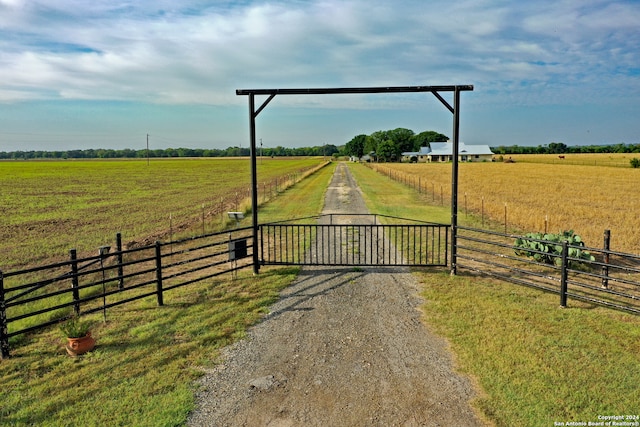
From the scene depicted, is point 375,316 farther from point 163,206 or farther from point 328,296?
point 163,206

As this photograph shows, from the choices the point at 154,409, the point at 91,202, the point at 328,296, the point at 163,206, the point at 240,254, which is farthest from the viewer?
the point at 91,202

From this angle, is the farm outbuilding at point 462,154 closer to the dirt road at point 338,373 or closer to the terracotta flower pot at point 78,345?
the dirt road at point 338,373

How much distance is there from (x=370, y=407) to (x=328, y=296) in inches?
155

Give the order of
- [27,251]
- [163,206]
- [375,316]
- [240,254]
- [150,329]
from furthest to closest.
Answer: [163,206]
[27,251]
[240,254]
[375,316]
[150,329]

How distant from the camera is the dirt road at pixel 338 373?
4.67m

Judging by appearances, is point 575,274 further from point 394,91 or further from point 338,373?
point 338,373

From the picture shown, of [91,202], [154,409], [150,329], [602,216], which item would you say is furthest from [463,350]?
[91,202]

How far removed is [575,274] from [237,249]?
27.5ft

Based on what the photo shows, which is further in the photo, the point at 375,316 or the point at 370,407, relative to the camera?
the point at 375,316

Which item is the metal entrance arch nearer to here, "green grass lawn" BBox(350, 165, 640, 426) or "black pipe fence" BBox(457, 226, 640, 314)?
"black pipe fence" BBox(457, 226, 640, 314)

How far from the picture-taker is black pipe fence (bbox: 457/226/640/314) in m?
7.58

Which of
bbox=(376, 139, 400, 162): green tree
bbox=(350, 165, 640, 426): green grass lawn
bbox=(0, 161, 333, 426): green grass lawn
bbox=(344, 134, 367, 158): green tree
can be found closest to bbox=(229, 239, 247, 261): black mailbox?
bbox=(0, 161, 333, 426): green grass lawn

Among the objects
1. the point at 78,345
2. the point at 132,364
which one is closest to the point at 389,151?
the point at 78,345

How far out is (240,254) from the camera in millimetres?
10008
